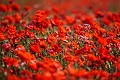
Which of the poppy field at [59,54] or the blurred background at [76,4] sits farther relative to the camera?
the blurred background at [76,4]

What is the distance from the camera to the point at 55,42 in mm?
5262

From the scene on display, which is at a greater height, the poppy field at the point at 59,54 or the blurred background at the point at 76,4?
the blurred background at the point at 76,4

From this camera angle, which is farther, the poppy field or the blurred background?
the blurred background

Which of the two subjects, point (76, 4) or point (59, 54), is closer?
point (59, 54)

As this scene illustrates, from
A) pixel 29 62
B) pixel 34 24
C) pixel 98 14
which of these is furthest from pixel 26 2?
pixel 29 62

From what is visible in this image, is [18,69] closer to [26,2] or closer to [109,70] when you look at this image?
[109,70]

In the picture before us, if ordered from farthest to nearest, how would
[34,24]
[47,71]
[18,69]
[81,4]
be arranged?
[81,4] < [34,24] < [18,69] < [47,71]

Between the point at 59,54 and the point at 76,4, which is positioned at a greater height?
the point at 76,4

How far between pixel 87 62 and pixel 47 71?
2.78ft

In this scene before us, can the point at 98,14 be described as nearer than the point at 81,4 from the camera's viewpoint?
Yes

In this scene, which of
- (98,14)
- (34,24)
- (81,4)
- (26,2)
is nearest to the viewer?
(34,24)

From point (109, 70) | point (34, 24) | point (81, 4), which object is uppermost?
point (81, 4)

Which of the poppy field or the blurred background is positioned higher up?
the blurred background

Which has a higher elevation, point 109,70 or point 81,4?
point 81,4
